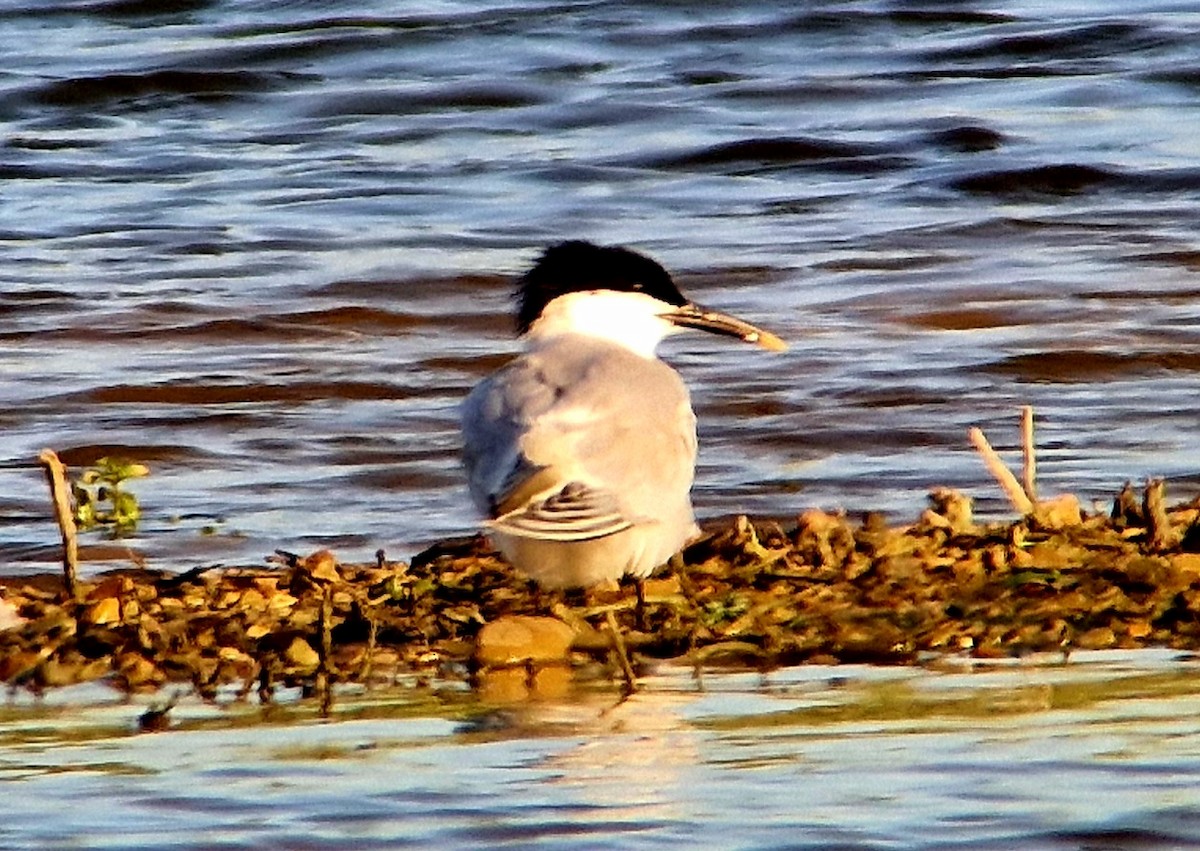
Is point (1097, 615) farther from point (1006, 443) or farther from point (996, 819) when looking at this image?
point (1006, 443)

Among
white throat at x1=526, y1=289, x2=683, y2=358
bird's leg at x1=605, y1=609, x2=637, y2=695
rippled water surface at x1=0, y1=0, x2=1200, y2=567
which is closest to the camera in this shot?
bird's leg at x1=605, y1=609, x2=637, y2=695

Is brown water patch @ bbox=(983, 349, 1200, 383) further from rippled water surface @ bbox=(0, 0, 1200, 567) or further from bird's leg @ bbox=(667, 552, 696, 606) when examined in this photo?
A: bird's leg @ bbox=(667, 552, 696, 606)

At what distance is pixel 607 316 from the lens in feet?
25.1

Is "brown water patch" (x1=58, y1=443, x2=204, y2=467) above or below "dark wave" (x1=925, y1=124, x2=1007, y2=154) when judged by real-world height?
below

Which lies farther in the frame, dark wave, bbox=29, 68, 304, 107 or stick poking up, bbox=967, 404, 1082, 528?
dark wave, bbox=29, 68, 304, 107

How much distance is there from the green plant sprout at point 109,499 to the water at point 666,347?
0.14m

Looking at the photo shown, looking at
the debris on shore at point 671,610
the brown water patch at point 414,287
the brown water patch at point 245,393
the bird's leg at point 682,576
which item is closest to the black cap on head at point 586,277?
the debris on shore at point 671,610

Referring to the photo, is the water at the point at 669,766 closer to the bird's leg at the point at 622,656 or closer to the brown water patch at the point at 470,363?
the bird's leg at the point at 622,656

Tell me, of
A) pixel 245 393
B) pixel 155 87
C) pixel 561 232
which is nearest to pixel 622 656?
pixel 245 393

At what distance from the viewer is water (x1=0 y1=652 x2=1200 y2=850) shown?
475 centimetres

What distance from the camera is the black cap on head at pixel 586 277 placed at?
25.1 feet

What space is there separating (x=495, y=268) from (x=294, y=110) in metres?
4.45

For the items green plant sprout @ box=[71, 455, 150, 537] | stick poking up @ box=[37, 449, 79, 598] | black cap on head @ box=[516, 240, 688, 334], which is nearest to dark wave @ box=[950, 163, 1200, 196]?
black cap on head @ box=[516, 240, 688, 334]

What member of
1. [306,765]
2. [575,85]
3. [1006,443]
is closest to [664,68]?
[575,85]
